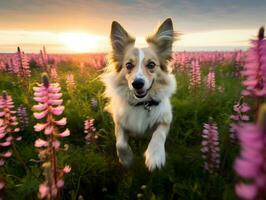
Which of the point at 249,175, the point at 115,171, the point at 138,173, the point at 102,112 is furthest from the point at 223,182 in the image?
the point at 102,112

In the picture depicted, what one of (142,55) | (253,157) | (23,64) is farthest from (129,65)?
(253,157)

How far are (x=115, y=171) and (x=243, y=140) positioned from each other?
357 centimetres

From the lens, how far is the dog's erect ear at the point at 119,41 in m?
6.40

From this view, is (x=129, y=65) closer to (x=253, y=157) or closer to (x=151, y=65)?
(x=151, y=65)

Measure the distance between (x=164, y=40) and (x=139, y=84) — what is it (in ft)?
5.18

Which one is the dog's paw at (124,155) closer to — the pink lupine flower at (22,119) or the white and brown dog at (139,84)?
the white and brown dog at (139,84)

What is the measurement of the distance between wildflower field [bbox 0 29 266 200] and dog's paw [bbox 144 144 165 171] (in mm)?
89

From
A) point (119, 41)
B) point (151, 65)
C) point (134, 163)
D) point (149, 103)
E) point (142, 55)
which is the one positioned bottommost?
point (134, 163)

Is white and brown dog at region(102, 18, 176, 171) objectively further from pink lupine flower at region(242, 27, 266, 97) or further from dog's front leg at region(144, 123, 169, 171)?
pink lupine flower at region(242, 27, 266, 97)

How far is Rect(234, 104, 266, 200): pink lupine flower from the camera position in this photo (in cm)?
99

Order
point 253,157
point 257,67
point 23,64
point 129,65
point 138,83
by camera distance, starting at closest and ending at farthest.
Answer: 1. point 253,157
2. point 257,67
3. point 138,83
4. point 129,65
5. point 23,64

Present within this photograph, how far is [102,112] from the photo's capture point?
663cm

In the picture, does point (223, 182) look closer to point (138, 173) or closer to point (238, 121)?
point (238, 121)

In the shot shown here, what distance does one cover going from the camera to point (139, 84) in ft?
16.9
